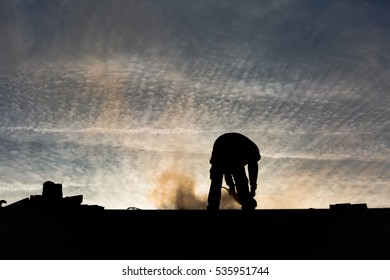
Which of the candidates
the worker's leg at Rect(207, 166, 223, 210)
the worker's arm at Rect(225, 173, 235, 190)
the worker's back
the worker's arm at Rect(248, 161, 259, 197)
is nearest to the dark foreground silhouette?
the worker's leg at Rect(207, 166, 223, 210)

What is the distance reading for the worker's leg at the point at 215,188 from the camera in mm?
11359

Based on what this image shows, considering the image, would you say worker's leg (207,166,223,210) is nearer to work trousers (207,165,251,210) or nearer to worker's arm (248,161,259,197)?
work trousers (207,165,251,210)

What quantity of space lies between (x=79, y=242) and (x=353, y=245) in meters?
4.04

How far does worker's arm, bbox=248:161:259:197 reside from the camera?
11.4m

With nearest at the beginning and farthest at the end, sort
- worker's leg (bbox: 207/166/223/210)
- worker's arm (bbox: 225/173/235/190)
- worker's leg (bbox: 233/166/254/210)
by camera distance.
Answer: worker's leg (bbox: 207/166/223/210), worker's leg (bbox: 233/166/254/210), worker's arm (bbox: 225/173/235/190)

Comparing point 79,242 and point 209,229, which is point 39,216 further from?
point 209,229

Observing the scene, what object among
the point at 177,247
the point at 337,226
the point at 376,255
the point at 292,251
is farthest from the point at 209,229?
the point at 376,255

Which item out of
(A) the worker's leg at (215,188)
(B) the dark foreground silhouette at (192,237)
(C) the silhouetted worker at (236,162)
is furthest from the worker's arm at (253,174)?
(B) the dark foreground silhouette at (192,237)

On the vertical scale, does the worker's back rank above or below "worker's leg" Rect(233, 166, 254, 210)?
above

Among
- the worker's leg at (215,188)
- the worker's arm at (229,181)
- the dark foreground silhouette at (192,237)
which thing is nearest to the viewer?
the dark foreground silhouette at (192,237)

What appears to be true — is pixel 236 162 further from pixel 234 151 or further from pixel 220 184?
pixel 220 184

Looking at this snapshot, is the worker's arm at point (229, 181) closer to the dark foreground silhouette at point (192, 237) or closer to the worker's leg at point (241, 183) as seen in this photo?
the worker's leg at point (241, 183)

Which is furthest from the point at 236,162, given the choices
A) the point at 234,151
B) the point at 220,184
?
the point at 220,184

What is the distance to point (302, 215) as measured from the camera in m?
7.22
